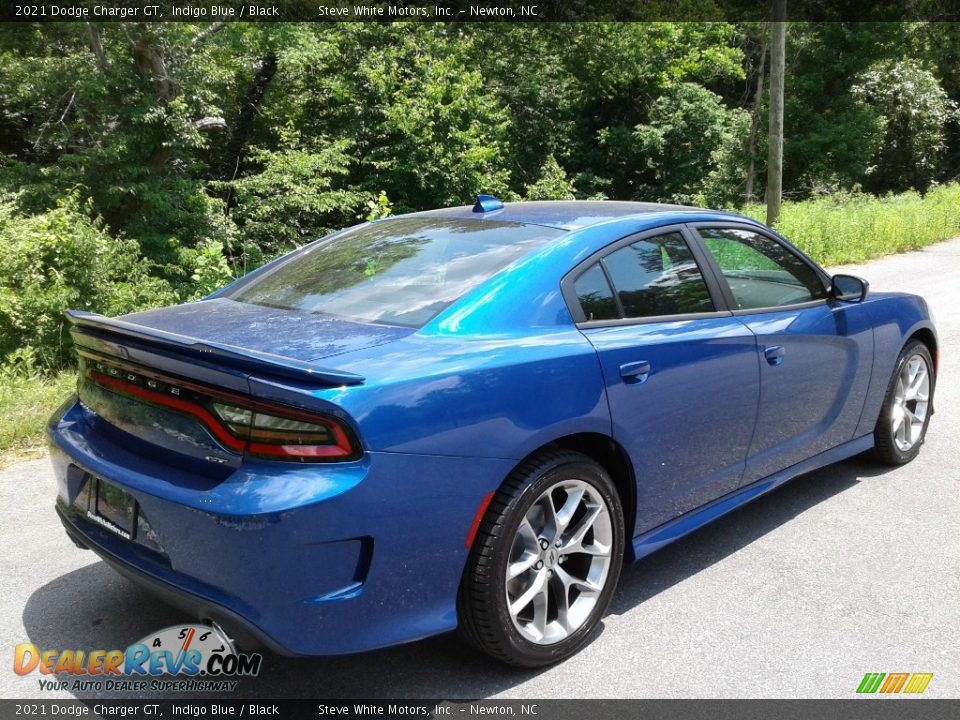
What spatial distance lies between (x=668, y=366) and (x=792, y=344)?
37.6 inches

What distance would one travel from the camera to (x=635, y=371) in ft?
10.9

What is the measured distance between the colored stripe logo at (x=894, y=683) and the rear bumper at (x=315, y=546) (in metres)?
1.44

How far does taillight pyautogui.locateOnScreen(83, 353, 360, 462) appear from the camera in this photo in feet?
8.30

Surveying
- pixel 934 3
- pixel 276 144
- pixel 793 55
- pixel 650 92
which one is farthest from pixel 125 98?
pixel 934 3

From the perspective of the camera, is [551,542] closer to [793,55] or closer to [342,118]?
[342,118]

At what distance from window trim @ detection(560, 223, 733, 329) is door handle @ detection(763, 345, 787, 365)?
0.83 ft

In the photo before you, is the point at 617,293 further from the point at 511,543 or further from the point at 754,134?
the point at 754,134

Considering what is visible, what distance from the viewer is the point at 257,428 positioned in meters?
2.58

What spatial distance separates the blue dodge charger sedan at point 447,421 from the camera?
2.54m

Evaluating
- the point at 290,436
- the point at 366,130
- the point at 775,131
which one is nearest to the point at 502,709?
the point at 290,436

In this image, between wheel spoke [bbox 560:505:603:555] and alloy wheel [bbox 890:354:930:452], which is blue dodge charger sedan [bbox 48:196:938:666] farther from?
alloy wheel [bbox 890:354:930:452]

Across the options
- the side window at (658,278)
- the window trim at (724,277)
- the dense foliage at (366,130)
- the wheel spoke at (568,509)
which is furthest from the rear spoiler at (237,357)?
the dense foliage at (366,130)

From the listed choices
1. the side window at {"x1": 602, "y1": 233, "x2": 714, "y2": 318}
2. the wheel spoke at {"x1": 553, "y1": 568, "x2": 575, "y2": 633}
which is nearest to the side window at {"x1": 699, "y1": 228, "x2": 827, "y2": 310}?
the side window at {"x1": 602, "y1": 233, "x2": 714, "y2": 318}

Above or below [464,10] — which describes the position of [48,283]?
below
